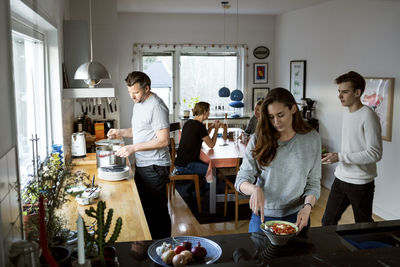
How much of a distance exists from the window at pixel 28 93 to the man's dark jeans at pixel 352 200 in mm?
2378

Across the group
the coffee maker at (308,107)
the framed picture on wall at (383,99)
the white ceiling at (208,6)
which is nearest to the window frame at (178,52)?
the white ceiling at (208,6)

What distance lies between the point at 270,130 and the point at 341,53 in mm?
4037

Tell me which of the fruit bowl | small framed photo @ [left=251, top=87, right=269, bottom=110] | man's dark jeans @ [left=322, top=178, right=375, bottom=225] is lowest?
man's dark jeans @ [left=322, top=178, right=375, bottom=225]

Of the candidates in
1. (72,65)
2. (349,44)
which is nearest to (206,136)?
(72,65)

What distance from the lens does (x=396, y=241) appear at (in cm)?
192

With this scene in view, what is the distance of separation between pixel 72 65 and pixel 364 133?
2763mm

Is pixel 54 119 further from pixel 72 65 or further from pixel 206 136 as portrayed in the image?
pixel 206 136

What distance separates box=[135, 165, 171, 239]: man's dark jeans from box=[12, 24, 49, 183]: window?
0.85 meters

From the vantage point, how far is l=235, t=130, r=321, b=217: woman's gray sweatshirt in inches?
84.7

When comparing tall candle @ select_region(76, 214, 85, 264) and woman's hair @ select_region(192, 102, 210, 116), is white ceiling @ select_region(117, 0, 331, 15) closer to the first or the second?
woman's hair @ select_region(192, 102, 210, 116)

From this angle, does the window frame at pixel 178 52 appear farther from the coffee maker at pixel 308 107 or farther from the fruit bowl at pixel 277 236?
the fruit bowl at pixel 277 236

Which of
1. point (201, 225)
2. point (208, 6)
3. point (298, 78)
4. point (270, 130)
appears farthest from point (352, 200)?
point (208, 6)

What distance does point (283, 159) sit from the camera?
2154 millimetres

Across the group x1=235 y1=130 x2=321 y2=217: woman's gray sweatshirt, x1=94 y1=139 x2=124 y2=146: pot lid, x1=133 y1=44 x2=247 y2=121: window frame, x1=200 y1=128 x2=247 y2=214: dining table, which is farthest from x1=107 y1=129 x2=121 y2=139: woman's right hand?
x1=133 y1=44 x2=247 y2=121: window frame
